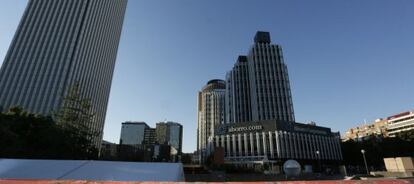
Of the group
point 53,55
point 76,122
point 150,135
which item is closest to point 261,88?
point 76,122

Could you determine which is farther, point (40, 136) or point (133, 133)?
point (133, 133)

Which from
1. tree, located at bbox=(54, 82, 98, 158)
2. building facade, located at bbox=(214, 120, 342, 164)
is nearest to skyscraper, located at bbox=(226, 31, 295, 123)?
building facade, located at bbox=(214, 120, 342, 164)

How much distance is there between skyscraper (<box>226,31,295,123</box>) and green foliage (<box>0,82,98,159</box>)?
211 ft

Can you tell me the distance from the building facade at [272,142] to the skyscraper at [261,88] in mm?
17694

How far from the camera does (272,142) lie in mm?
68938

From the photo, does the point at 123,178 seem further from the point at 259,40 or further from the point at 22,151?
the point at 259,40

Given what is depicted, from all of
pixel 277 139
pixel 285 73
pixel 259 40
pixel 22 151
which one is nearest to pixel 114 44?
pixel 259 40

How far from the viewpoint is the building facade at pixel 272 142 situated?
224 feet

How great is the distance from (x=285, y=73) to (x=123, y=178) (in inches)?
3946

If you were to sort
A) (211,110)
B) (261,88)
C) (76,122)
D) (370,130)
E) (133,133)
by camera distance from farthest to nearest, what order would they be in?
(133,133)
(211,110)
(370,130)
(261,88)
(76,122)

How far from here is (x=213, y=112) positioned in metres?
154

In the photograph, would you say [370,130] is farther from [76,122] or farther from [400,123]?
[76,122]

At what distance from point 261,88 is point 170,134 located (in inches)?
4383

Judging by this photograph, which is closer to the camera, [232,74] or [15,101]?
[15,101]
